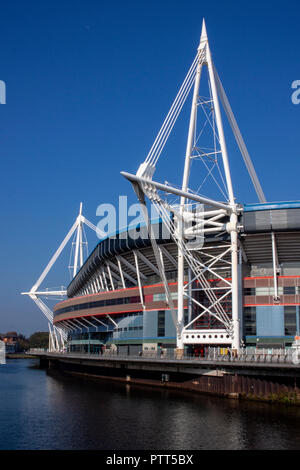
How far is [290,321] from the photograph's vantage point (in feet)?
168

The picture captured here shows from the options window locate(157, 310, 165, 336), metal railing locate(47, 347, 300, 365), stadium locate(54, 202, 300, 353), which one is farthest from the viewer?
window locate(157, 310, 165, 336)

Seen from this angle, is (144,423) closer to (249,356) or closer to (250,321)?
(249,356)

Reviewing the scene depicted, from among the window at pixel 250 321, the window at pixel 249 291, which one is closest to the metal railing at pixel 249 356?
the window at pixel 250 321

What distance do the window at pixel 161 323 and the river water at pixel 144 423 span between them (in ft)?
44.3

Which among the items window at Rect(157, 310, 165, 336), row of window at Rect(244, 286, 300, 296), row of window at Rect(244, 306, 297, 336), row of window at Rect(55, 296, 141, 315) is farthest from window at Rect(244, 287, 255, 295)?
row of window at Rect(55, 296, 141, 315)

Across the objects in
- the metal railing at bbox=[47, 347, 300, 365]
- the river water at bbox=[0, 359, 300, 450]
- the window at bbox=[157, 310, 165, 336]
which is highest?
the window at bbox=[157, 310, 165, 336]

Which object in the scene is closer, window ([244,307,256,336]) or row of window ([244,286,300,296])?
row of window ([244,286,300,296])

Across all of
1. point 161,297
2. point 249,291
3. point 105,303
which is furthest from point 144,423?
point 105,303

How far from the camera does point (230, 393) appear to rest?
144 feet

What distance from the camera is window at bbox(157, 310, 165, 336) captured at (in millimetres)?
60381

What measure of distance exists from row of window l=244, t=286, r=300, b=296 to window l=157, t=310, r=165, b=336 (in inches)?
460

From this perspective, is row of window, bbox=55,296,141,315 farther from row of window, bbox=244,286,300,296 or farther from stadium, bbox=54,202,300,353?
row of window, bbox=244,286,300,296

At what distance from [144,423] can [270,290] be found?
83.6 ft
